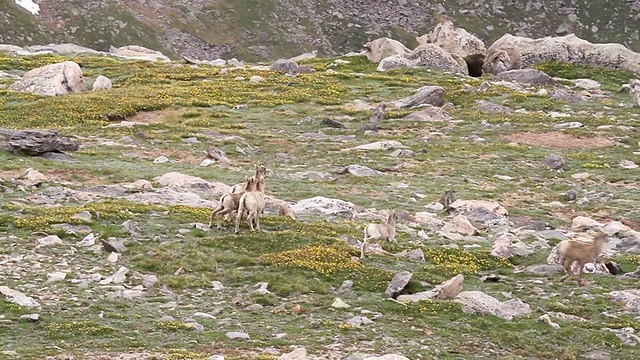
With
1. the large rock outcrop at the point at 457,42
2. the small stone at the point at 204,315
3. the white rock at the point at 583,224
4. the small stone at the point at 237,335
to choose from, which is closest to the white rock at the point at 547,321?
the small stone at the point at 237,335

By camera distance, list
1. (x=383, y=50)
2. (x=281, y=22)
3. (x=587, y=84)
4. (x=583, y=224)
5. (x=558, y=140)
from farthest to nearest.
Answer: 1. (x=281, y=22)
2. (x=383, y=50)
3. (x=587, y=84)
4. (x=558, y=140)
5. (x=583, y=224)

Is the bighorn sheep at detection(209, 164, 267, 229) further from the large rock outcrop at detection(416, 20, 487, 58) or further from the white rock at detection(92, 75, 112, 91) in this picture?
the large rock outcrop at detection(416, 20, 487, 58)

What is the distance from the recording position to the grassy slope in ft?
46.6

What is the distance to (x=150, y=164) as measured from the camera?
30.6 metres

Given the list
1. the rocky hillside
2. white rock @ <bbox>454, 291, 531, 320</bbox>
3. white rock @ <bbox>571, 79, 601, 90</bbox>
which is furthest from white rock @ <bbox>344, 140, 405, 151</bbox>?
the rocky hillside

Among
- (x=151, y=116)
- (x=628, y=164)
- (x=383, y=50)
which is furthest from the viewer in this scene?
(x=383, y=50)

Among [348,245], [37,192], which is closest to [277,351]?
[348,245]

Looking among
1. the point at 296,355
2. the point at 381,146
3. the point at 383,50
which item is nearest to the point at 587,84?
the point at 383,50

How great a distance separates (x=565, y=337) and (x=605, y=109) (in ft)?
104

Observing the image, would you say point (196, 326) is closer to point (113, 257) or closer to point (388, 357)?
point (388, 357)

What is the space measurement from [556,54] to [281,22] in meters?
76.5

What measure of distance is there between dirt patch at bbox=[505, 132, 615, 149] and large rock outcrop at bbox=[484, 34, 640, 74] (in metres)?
20.9

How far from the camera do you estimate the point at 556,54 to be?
59094mm

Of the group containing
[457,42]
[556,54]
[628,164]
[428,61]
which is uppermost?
[457,42]
